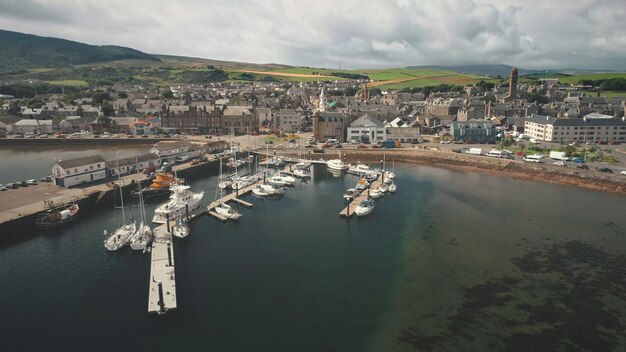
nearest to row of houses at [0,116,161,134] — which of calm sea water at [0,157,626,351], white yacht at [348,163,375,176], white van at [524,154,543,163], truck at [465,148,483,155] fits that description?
white yacht at [348,163,375,176]

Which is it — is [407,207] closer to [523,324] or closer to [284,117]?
[523,324]

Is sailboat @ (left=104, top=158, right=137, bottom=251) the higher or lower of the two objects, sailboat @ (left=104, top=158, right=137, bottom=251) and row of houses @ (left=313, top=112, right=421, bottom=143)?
the lower

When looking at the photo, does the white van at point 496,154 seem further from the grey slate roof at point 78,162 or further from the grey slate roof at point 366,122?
the grey slate roof at point 78,162

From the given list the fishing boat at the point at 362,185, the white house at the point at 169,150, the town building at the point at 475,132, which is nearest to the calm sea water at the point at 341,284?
the fishing boat at the point at 362,185

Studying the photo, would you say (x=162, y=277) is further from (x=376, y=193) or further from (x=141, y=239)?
(x=376, y=193)

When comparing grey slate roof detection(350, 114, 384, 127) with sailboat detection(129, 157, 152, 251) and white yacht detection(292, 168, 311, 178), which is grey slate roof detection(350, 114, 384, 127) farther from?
sailboat detection(129, 157, 152, 251)

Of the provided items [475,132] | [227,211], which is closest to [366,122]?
[475,132]
